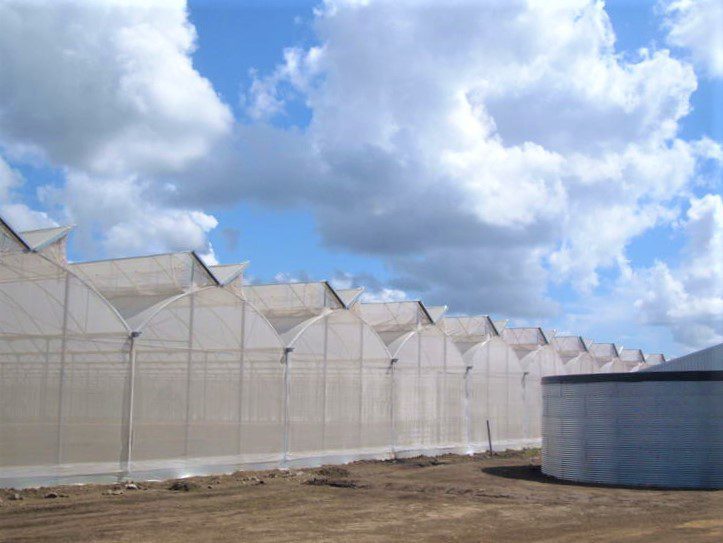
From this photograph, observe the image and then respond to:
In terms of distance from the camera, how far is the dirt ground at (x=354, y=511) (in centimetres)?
1595

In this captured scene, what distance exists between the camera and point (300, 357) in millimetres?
30188

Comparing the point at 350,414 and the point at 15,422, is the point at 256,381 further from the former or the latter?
the point at 15,422

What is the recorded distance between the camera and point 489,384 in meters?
42.4

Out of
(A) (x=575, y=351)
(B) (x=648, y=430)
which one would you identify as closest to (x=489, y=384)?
(A) (x=575, y=351)

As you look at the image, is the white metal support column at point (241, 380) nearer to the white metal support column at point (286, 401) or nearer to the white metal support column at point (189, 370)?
the white metal support column at point (286, 401)

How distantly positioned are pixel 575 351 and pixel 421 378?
2219cm

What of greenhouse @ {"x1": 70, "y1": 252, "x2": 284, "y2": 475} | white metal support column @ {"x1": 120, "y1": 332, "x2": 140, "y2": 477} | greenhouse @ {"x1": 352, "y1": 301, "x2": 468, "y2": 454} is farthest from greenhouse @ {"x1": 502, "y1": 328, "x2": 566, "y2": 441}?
white metal support column @ {"x1": 120, "y1": 332, "x2": 140, "y2": 477}

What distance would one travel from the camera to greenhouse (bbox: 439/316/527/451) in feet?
134

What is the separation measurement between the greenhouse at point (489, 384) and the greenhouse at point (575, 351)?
1092 cm

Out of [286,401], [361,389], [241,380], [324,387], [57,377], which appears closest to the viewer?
[57,377]

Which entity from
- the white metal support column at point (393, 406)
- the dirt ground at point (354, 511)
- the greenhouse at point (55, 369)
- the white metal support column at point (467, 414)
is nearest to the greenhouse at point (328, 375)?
the white metal support column at point (393, 406)

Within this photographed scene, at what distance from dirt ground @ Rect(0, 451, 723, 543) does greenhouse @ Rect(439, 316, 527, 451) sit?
535 inches

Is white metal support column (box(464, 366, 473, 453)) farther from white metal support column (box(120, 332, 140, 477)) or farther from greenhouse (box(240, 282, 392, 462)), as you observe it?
white metal support column (box(120, 332, 140, 477))

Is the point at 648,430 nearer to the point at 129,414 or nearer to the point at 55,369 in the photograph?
the point at 129,414
